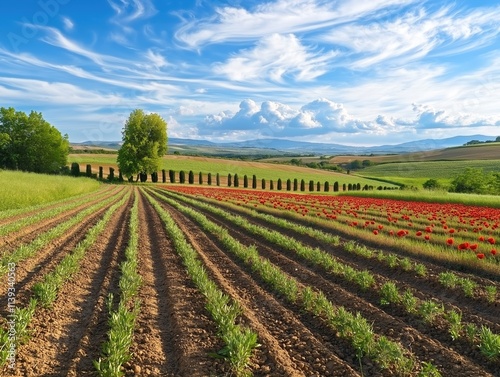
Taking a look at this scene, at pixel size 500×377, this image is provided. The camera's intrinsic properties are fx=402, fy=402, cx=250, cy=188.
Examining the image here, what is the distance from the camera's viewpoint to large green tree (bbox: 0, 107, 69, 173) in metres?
70.8

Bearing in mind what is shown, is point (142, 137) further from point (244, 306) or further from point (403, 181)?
point (244, 306)

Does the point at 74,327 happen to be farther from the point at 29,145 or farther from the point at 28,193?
the point at 29,145

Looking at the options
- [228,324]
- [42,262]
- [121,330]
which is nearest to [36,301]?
[121,330]

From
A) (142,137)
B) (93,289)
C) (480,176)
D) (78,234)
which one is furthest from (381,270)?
(142,137)

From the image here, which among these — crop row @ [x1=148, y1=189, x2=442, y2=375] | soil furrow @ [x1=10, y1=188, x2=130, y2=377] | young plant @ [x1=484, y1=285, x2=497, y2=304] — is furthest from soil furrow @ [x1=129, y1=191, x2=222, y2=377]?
young plant @ [x1=484, y1=285, x2=497, y2=304]

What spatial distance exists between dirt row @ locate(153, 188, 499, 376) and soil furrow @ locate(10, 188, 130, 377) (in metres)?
4.31

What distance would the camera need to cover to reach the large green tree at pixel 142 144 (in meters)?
68.4

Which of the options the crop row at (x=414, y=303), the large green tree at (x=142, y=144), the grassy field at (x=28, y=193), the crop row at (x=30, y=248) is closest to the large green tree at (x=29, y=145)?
the large green tree at (x=142, y=144)

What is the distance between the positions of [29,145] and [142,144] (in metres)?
20.8

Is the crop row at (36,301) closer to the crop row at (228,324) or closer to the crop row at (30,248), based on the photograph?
the crop row at (30,248)

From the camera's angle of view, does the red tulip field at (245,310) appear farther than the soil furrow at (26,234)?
No

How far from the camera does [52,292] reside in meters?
7.22

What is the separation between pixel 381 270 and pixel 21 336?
7880 mm

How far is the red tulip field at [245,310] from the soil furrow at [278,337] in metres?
0.03
